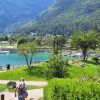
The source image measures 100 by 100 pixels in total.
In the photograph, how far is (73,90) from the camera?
2620 cm

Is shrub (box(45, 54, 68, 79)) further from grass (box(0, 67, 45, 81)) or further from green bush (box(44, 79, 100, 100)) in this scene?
grass (box(0, 67, 45, 81))

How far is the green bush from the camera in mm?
24438

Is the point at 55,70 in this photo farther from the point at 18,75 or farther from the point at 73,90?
the point at 18,75

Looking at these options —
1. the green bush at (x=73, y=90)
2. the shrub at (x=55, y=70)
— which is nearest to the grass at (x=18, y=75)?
the shrub at (x=55, y=70)

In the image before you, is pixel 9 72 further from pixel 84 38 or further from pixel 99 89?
pixel 99 89

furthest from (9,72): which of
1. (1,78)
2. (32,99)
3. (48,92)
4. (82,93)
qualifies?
(82,93)

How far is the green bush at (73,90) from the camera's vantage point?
2444 cm

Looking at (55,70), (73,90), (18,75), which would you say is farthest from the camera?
(18,75)

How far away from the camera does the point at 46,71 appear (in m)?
47.1

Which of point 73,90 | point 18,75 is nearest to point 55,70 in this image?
point 73,90

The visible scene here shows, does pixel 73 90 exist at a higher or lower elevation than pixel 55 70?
higher

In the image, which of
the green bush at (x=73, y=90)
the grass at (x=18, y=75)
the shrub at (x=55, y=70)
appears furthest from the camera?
the grass at (x=18, y=75)

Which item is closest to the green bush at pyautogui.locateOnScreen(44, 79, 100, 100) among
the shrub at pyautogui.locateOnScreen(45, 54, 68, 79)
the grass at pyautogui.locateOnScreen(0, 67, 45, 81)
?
the shrub at pyautogui.locateOnScreen(45, 54, 68, 79)

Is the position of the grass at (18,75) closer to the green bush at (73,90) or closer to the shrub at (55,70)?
the shrub at (55,70)
